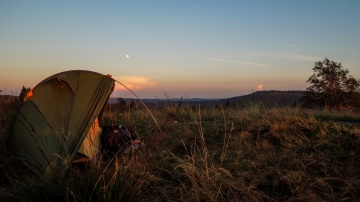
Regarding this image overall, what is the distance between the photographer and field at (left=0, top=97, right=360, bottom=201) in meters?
3.81

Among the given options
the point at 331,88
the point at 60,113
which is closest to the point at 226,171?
the point at 60,113

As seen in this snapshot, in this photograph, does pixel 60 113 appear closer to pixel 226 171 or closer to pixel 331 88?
pixel 226 171

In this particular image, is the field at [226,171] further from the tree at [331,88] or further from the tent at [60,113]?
the tree at [331,88]

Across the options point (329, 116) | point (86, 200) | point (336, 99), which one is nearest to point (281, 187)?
point (86, 200)

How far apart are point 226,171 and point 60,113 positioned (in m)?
3.08

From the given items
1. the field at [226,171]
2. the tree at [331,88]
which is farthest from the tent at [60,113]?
the tree at [331,88]

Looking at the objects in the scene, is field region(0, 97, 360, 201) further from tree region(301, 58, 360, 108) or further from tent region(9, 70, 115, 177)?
tree region(301, 58, 360, 108)

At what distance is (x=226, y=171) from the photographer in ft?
15.3

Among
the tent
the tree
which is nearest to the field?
the tent

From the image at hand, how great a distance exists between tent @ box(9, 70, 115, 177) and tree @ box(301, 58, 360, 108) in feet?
73.2

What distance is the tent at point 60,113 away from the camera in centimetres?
585

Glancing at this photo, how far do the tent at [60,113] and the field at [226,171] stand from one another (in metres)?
0.35

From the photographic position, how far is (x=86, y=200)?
12.0ft

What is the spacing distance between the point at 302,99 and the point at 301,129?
67.4ft
